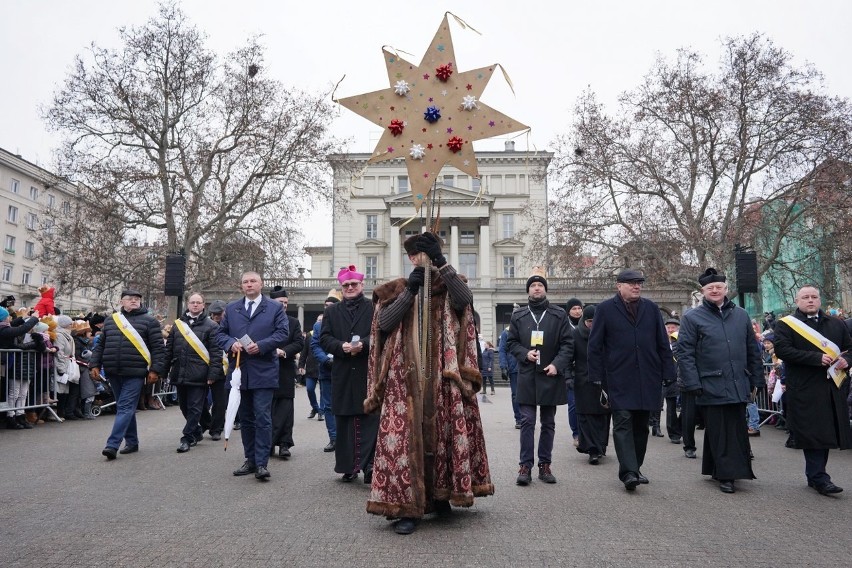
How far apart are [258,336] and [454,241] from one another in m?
54.4

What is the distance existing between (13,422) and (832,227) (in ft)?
100

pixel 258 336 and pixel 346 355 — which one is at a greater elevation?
pixel 258 336

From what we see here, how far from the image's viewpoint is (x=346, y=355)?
7.17 m

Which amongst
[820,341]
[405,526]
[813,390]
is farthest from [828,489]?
[405,526]

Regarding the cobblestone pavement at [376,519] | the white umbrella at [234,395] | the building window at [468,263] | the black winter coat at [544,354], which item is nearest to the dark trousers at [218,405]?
the cobblestone pavement at [376,519]

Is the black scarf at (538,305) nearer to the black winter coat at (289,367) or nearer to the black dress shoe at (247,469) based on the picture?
the black winter coat at (289,367)

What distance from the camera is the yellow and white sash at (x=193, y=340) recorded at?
32.2 feet

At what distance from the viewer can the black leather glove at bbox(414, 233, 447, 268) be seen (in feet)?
17.0

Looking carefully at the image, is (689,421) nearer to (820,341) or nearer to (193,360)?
(820,341)

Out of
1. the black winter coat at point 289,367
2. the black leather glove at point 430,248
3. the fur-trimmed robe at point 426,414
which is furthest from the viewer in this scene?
the black winter coat at point 289,367

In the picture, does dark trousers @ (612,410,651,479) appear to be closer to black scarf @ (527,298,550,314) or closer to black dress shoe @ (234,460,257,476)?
black scarf @ (527,298,550,314)

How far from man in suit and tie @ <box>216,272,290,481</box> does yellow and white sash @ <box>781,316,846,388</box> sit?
5.25 m

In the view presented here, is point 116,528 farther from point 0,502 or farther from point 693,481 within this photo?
point 693,481

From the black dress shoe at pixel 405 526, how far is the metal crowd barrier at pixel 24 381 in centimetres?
936
